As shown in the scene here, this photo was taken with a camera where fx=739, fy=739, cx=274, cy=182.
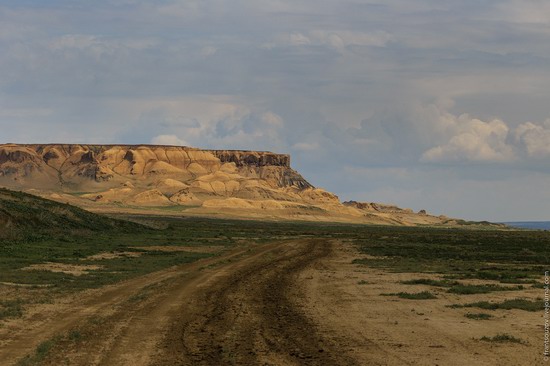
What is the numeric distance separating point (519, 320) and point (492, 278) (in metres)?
16.8

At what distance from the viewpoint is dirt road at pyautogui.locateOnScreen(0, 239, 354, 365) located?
15.4m

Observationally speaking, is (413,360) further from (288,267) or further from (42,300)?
(288,267)

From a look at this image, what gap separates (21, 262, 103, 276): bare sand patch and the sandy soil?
6716 millimetres

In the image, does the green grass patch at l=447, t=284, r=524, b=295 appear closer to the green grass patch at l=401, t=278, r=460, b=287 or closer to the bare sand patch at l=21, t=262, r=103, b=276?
the green grass patch at l=401, t=278, r=460, b=287

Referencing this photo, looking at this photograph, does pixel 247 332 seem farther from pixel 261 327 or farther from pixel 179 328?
pixel 179 328

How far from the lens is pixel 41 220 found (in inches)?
2670

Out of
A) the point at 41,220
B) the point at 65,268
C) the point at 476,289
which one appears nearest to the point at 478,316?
the point at 476,289

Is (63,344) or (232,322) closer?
(63,344)

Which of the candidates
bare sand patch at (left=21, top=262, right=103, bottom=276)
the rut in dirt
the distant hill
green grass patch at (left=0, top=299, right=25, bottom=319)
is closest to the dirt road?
the rut in dirt

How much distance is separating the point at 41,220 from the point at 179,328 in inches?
2060

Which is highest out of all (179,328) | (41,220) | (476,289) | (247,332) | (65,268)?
(41,220)

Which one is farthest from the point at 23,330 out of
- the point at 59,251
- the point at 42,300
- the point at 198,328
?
the point at 59,251

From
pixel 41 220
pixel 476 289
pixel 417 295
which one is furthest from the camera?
pixel 41 220

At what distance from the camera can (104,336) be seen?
1772 cm
